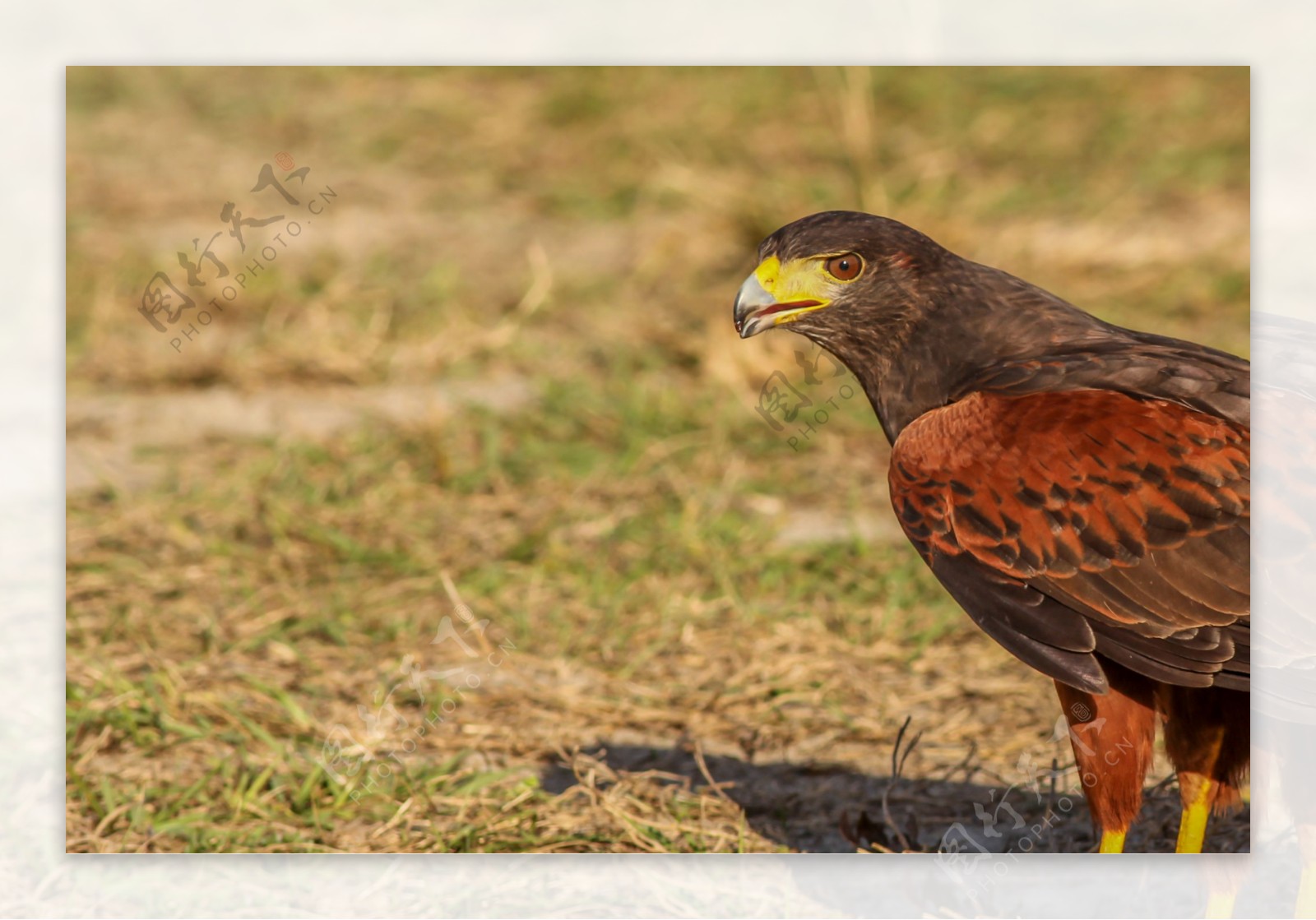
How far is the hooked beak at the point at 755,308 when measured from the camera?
10.9ft

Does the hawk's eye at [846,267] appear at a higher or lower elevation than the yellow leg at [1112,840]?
higher

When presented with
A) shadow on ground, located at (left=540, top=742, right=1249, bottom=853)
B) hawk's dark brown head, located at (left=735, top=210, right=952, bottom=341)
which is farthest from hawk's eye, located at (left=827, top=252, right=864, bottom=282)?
shadow on ground, located at (left=540, top=742, right=1249, bottom=853)

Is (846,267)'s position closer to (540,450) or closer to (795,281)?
(795,281)

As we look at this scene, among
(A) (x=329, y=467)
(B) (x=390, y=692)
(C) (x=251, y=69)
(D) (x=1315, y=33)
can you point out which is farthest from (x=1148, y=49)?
(C) (x=251, y=69)

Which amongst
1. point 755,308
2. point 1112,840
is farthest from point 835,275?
point 1112,840

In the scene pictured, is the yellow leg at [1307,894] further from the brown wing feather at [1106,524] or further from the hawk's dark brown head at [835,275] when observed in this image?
the hawk's dark brown head at [835,275]

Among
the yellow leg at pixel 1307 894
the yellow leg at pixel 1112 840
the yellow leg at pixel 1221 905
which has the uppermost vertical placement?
the yellow leg at pixel 1112 840

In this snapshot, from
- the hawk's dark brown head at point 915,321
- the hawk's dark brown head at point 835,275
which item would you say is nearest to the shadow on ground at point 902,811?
the hawk's dark brown head at point 915,321

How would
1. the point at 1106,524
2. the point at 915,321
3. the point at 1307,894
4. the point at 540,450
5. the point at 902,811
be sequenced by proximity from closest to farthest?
the point at 1106,524
the point at 1307,894
the point at 915,321
the point at 902,811
the point at 540,450

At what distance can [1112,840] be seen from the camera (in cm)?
330

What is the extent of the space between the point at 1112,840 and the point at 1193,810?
0.19m

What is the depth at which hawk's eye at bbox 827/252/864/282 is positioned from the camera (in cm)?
335

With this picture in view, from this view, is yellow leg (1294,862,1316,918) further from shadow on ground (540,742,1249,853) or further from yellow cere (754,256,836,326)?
yellow cere (754,256,836,326)

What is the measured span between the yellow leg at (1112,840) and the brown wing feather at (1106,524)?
0.44 m
